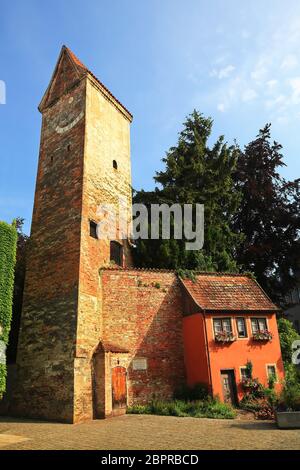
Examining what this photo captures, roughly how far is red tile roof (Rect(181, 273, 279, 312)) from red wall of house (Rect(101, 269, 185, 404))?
1127 mm

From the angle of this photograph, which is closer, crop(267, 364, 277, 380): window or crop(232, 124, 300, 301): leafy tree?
crop(267, 364, 277, 380): window

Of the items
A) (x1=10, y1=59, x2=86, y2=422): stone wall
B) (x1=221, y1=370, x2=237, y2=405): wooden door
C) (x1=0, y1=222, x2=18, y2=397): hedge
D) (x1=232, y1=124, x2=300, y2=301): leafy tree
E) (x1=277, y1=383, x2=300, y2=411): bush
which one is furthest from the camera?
(x1=232, y1=124, x2=300, y2=301): leafy tree

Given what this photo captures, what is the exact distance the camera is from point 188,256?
65.4 feet

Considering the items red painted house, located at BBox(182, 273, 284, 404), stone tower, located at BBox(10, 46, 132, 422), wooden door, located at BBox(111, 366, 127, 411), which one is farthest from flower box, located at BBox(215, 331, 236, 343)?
stone tower, located at BBox(10, 46, 132, 422)

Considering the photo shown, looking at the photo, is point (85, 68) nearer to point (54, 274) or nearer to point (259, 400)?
point (54, 274)

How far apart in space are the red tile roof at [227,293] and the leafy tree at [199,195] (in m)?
1.18

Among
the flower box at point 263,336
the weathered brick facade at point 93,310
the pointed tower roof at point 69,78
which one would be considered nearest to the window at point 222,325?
the weathered brick facade at point 93,310

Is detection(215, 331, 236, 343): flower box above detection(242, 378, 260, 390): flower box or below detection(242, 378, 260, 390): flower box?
above

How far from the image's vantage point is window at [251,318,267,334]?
17062 mm

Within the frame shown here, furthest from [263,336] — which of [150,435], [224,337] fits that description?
[150,435]

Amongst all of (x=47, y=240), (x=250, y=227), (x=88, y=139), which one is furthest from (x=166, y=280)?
(x=250, y=227)

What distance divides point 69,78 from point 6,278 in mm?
14068

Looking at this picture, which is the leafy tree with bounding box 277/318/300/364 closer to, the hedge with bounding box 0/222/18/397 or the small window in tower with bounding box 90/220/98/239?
the small window in tower with bounding box 90/220/98/239

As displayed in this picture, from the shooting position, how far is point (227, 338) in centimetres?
1592
